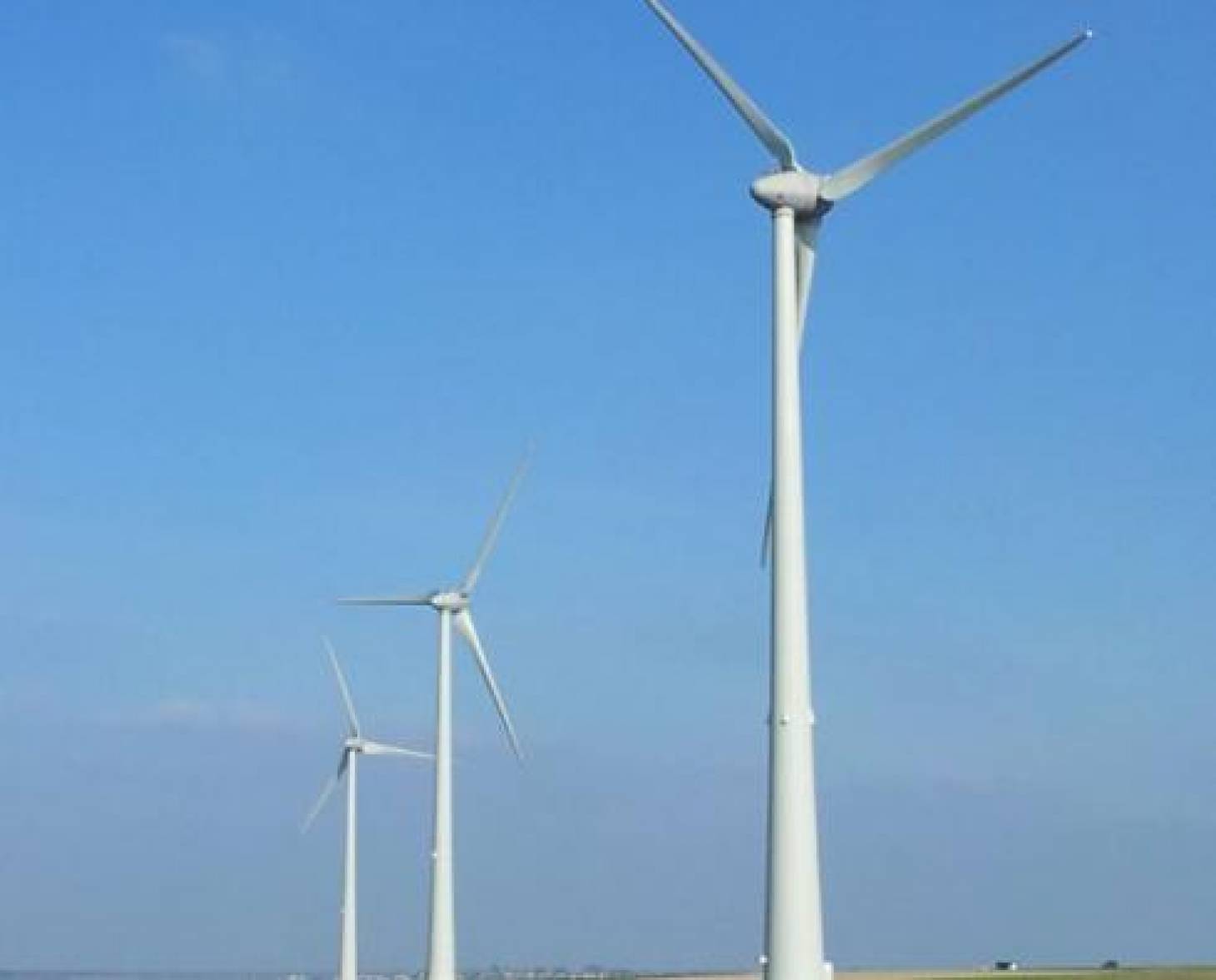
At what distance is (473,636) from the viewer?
9406 centimetres

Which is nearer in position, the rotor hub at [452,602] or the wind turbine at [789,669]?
the wind turbine at [789,669]

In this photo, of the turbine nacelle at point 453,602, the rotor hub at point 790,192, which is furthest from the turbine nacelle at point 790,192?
the turbine nacelle at point 453,602

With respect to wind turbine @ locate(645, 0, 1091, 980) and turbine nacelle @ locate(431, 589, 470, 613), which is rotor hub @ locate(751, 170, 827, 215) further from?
turbine nacelle @ locate(431, 589, 470, 613)

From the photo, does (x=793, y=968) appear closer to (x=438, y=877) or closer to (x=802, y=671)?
(x=802, y=671)

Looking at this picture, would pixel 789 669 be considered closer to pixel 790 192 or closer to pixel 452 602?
pixel 790 192

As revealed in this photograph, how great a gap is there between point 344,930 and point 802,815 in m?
72.2

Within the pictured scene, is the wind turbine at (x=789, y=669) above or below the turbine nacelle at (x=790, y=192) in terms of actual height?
below

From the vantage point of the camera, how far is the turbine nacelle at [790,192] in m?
51.0

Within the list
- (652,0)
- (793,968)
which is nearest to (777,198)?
(652,0)

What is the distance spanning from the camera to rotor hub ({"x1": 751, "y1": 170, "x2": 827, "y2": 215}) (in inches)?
2008

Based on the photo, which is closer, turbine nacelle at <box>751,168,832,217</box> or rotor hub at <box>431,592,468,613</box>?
turbine nacelle at <box>751,168,832,217</box>

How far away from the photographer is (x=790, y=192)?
167ft

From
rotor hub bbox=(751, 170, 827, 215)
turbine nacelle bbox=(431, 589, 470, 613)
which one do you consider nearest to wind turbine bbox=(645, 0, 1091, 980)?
rotor hub bbox=(751, 170, 827, 215)

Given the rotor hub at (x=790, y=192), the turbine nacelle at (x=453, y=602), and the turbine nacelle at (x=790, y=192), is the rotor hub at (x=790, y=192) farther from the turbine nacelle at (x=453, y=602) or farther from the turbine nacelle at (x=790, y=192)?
the turbine nacelle at (x=453, y=602)
